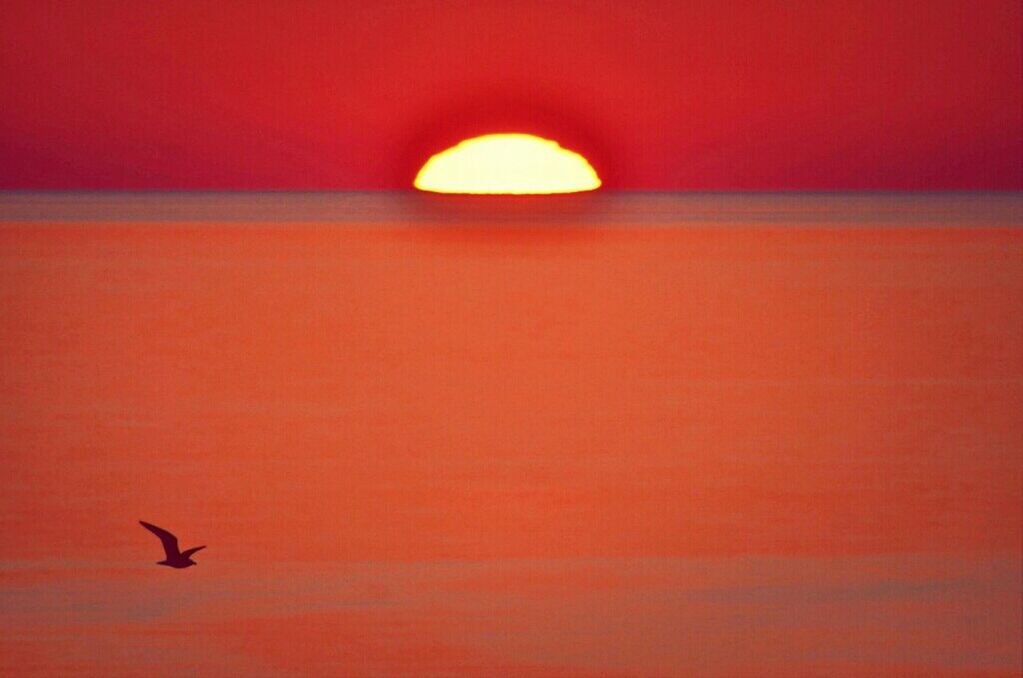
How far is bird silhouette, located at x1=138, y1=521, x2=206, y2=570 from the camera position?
0.55m

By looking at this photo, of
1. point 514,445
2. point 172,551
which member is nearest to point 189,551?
point 172,551

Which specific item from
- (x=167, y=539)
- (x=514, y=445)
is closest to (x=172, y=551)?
(x=167, y=539)

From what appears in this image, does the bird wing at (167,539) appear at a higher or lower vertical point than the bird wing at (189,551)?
higher

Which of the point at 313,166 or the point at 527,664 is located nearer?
the point at 527,664

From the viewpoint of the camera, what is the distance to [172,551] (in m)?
0.56

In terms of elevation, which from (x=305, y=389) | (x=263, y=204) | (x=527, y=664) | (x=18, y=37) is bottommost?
(x=527, y=664)

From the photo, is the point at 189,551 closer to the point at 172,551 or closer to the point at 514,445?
the point at 172,551

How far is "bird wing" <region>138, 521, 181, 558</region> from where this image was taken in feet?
1.82

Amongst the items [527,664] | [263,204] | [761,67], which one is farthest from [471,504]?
[761,67]

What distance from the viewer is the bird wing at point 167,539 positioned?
556mm

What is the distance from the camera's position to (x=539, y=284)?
63 cm

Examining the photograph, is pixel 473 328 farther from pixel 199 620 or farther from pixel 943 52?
pixel 943 52

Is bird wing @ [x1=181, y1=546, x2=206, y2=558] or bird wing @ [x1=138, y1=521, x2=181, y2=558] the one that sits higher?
bird wing @ [x1=138, y1=521, x2=181, y2=558]

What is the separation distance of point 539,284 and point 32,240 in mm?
328
